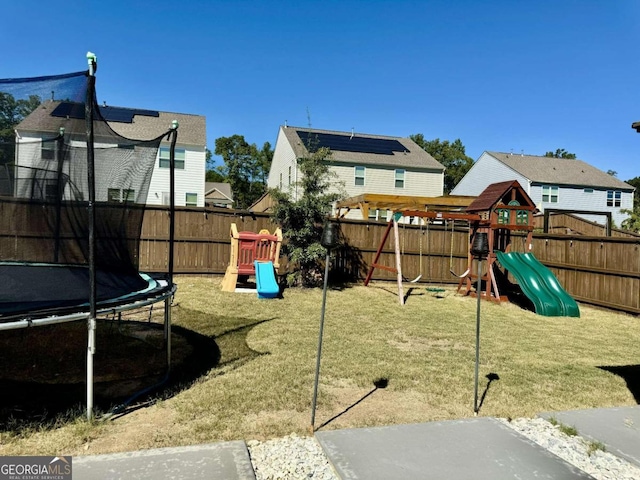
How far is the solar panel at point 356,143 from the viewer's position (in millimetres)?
21000

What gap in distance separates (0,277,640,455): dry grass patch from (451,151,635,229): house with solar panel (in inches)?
732

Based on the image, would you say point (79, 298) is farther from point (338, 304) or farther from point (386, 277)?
point (386, 277)

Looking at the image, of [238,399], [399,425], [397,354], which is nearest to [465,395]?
[399,425]

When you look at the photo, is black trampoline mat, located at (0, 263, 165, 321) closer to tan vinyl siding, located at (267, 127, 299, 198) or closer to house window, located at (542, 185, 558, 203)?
tan vinyl siding, located at (267, 127, 299, 198)

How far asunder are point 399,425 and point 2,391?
3.13 metres

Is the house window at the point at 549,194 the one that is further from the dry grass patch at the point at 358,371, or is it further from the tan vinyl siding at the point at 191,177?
the tan vinyl siding at the point at 191,177

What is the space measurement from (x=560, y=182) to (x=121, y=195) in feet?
86.4

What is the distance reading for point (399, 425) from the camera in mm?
3035

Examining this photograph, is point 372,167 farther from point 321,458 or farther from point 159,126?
point 321,458

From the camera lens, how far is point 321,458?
258 cm

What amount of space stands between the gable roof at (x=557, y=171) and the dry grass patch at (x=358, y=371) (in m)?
19.2

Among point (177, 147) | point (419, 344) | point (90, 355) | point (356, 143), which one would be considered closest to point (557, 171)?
point (356, 143)

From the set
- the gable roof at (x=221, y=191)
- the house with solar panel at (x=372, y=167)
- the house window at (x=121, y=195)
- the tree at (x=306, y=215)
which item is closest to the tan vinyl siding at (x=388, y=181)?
the house with solar panel at (x=372, y=167)

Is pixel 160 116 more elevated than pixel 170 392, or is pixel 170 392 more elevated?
pixel 160 116
